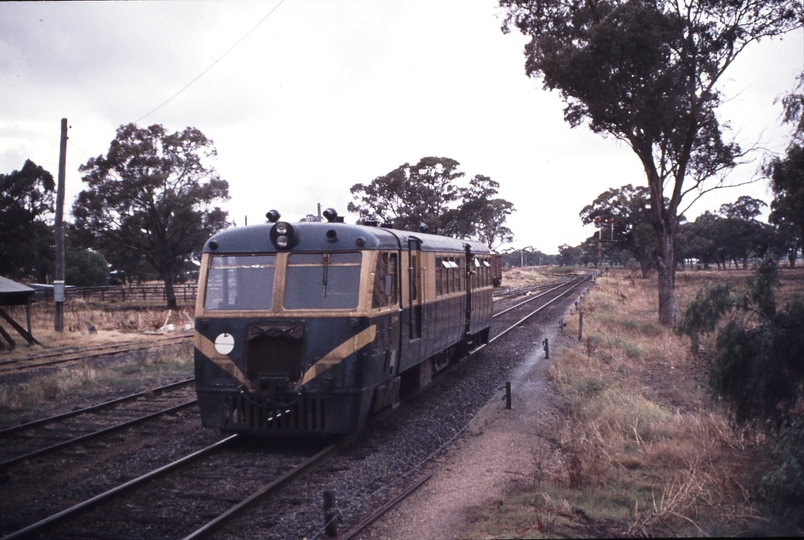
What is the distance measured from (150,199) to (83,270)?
29594 mm

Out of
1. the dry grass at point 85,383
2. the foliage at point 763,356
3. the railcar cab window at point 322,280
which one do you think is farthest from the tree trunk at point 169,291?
the foliage at point 763,356

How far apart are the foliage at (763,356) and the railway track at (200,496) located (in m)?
3.71

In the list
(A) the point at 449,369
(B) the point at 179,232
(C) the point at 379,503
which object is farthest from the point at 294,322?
(B) the point at 179,232

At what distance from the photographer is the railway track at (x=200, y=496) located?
5.52 metres

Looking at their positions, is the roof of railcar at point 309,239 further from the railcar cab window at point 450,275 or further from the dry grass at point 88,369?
the dry grass at point 88,369

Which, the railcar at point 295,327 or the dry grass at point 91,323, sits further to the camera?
the dry grass at point 91,323

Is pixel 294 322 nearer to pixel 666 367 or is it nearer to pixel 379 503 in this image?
pixel 379 503

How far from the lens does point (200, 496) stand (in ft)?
20.8

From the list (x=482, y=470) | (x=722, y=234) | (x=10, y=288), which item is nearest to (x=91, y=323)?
(x=10, y=288)

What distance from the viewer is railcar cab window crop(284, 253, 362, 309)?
25.8ft

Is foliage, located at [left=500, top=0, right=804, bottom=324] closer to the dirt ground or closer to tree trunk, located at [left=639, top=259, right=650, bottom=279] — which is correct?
the dirt ground

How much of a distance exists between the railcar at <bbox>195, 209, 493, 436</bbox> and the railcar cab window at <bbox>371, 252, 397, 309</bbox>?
0.01 m

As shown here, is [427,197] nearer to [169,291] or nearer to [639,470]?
[169,291]

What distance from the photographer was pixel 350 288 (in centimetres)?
787
